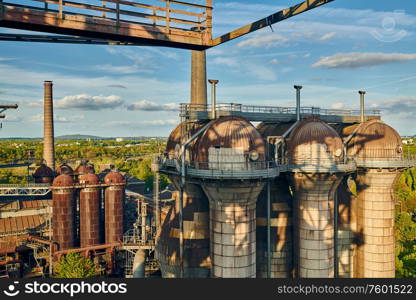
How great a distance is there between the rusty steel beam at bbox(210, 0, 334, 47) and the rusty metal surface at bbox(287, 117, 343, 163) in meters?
16.4

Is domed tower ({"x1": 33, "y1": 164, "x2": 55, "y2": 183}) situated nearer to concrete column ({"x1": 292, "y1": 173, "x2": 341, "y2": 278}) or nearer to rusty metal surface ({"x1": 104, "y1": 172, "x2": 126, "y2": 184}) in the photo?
rusty metal surface ({"x1": 104, "y1": 172, "x2": 126, "y2": 184})

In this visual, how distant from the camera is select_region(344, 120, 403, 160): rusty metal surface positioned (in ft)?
114

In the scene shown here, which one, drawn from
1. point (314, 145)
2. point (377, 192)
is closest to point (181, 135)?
point (314, 145)

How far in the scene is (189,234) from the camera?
3111cm

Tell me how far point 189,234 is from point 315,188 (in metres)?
12.4

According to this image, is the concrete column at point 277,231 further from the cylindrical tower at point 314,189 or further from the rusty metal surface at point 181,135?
the rusty metal surface at point 181,135

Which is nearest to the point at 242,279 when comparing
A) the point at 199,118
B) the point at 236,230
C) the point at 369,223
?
the point at 236,230

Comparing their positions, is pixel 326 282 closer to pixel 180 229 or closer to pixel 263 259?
pixel 263 259

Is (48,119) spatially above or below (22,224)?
above

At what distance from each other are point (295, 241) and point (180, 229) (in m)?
11.4

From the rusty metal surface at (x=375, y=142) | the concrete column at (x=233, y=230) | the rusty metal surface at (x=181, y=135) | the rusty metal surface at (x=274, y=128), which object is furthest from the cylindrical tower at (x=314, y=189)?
the rusty metal surface at (x=181, y=135)

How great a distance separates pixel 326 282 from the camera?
28094mm

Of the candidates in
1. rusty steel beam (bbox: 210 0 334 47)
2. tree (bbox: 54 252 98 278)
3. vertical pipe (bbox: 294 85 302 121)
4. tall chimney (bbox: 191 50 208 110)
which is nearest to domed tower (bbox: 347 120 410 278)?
vertical pipe (bbox: 294 85 302 121)

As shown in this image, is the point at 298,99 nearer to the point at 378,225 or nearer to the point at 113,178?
the point at 378,225
